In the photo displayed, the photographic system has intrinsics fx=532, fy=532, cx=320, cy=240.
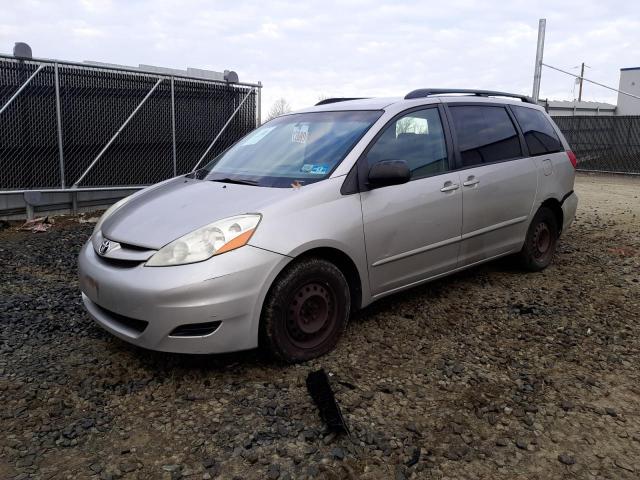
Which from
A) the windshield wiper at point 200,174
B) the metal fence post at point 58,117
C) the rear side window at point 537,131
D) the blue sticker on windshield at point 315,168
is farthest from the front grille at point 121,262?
the metal fence post at point 58,117

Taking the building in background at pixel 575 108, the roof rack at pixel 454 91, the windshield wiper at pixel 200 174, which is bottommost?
the windshield wiper at pixel 200 174

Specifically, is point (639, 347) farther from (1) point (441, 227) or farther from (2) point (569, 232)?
(2) point (569, 232)

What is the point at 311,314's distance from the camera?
342cm

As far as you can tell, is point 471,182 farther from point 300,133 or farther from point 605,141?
point 605,141

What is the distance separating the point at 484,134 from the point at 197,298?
3035 millimetres

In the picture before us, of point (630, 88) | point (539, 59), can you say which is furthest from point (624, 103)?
point (539, 59)

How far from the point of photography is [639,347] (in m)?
3.75

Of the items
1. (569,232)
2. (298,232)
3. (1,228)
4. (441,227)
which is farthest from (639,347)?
(1,228)

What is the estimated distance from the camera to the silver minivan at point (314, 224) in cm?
303

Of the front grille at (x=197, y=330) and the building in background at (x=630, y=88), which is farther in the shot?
the building in background at (x=630, y=88)

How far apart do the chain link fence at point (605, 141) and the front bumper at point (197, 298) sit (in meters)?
17.5

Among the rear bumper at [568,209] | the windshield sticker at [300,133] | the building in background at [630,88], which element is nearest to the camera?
the windshield sticker at [300,133]

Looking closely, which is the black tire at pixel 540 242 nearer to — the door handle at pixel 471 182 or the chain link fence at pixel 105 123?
the door handle at pixel 471 182

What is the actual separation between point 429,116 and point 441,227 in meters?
0.91
